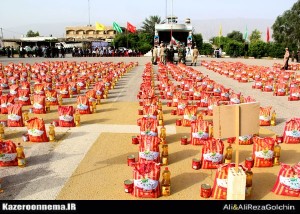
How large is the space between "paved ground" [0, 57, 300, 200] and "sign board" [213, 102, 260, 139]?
200cm

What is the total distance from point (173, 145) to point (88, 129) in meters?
3.57

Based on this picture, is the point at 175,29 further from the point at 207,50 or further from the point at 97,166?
the point at 97,166

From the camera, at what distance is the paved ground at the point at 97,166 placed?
299 inches

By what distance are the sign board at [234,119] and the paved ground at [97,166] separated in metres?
2.00

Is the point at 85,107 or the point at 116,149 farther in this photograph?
the point at 85,107

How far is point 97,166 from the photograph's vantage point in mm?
9039

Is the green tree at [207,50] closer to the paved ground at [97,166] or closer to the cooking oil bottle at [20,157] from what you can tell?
the paved ground at [97,166]

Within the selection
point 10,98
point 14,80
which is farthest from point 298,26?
point 10,98

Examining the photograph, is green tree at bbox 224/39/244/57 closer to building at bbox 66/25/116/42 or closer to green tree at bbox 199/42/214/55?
green tree at bbox 199/42/214/55

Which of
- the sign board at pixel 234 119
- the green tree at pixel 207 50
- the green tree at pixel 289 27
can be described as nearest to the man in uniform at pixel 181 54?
the sign board at pixel 234 119

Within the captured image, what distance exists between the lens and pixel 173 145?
35.4ft

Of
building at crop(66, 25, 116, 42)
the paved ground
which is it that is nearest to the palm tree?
building at crop(66, 25, 116, 42)
